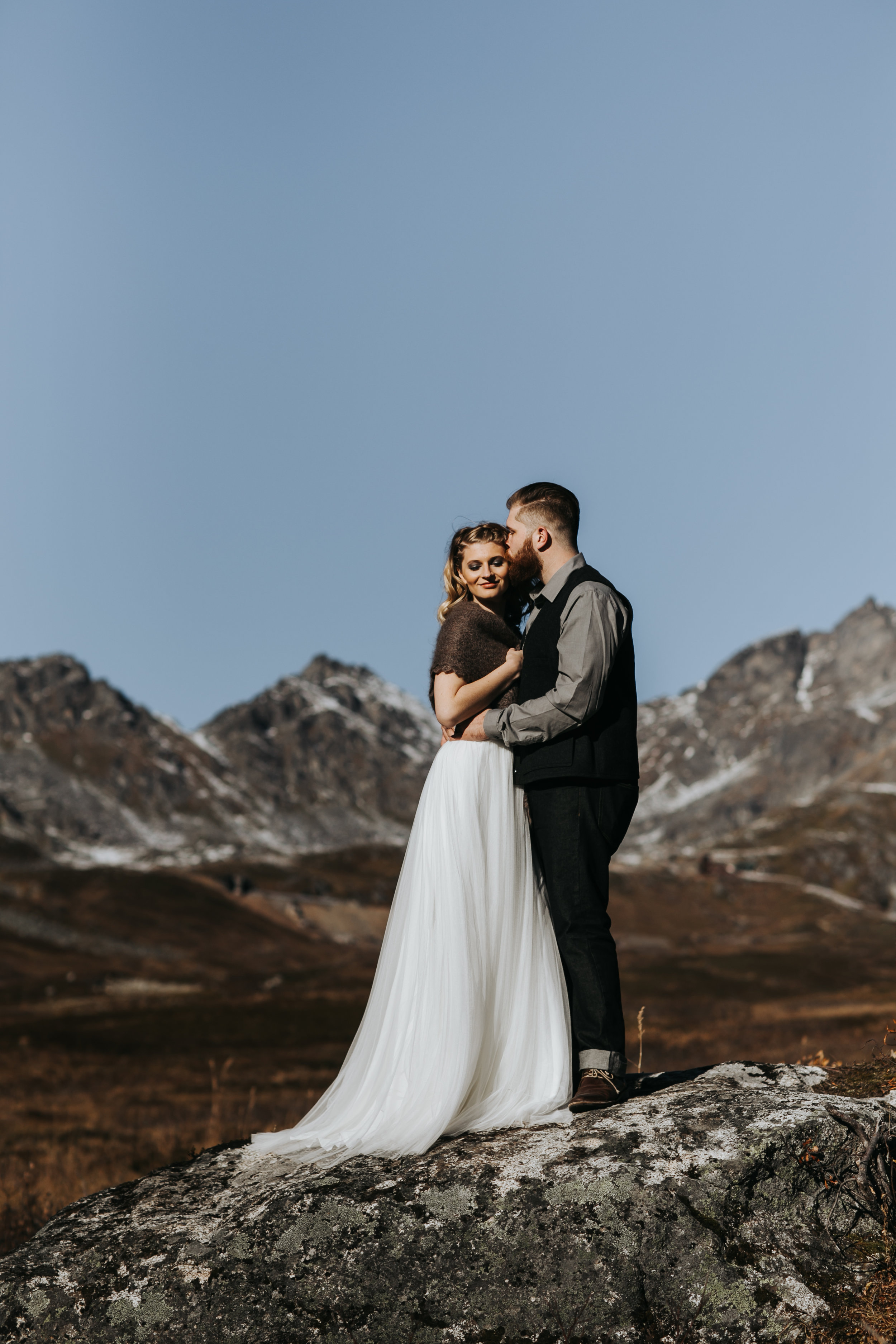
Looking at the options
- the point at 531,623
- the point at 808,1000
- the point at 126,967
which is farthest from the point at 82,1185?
the point at 126,967

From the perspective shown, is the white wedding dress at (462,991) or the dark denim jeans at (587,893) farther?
the dark denim jeans at (587,893)

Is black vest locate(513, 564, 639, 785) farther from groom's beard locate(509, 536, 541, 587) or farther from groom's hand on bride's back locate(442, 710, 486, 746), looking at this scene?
groom's beard locate(509, 536, 541, 587)

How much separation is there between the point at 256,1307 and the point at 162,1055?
40302mm

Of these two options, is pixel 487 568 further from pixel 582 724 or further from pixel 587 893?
pixel 587 893

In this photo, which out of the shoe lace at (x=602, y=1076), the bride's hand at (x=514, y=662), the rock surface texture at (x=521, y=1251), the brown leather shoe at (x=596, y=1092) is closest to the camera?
the rock surface texture at (x=521, y=1251)

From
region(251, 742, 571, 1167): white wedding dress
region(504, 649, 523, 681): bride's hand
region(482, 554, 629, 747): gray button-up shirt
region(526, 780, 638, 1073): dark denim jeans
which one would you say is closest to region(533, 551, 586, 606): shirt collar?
region(482, 554, 629, 747): gray button-up shirt

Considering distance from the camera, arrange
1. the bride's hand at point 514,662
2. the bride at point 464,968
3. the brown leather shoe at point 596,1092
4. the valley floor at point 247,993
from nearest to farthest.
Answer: the brown leather shoe at point 596,1092
the bride at point 464,968
the bride's hand at point 514,662
the valley floor at point 247,993

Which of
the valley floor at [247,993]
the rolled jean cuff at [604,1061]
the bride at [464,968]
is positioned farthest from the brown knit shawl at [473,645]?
the valley floor at [247,993]

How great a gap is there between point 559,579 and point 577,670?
2.39ft

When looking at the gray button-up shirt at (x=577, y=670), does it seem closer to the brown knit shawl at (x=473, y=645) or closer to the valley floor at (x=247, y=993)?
the brown knit shawl at (x=473, y=645)

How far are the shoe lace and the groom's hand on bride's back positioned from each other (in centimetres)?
189

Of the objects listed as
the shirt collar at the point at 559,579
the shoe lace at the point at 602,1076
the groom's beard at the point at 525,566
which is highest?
the groom's beard at the point at 525,566

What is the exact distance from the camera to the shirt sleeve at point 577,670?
5605 millimetres

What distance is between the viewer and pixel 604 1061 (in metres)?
5.70
